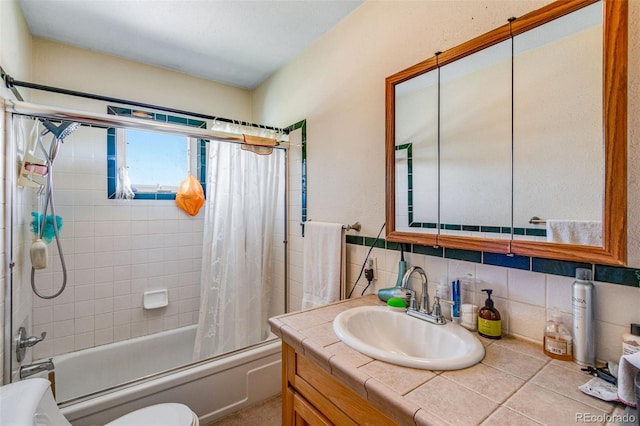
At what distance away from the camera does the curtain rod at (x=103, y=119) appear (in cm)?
131

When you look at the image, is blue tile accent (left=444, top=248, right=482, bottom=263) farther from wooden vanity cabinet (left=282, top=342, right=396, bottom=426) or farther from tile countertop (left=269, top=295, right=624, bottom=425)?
wooden vanity cabinet (left=282, top=342, right=396, bottom=426)

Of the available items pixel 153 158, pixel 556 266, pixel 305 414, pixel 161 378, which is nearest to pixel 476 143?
pixel 556 266

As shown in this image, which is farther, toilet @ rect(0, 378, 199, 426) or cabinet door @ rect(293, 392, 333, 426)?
cabinet door @ rect(293, 392, 333, 426)

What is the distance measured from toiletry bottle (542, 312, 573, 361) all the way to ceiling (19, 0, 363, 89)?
1.73 metres

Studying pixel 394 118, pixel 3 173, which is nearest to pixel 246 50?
pixel 394 118

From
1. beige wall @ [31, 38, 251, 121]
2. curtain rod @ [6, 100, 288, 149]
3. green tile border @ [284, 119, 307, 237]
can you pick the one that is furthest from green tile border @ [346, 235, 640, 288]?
beige wall @ [31, 38, 251, 121]

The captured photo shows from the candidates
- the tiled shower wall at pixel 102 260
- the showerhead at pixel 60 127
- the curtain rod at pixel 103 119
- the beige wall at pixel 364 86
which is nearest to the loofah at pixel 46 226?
the tiled shower wall at pixel 102 260

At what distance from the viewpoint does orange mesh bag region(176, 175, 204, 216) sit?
2312 millimetres

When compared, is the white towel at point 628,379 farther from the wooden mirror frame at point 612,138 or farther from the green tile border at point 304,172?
the green tile border at point 304,172

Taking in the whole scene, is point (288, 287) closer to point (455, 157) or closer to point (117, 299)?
point (117, 299)

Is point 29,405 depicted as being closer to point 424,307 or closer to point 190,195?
point 424,307

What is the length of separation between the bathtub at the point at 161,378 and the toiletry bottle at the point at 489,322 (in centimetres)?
124

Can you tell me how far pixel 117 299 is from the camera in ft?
6.95

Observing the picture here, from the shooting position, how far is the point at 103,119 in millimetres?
1453
